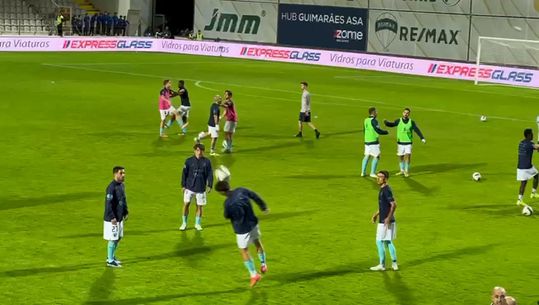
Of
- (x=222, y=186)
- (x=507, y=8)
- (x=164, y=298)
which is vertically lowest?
(x=164, y=298)

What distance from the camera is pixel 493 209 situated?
1003 inches

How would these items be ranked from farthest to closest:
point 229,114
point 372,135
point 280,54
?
point 280,54
point 229,114
point 372,135

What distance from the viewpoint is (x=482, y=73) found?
62.9 m

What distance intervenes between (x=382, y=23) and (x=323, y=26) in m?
5.79

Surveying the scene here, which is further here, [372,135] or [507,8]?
[507,8]

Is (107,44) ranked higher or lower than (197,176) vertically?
higher

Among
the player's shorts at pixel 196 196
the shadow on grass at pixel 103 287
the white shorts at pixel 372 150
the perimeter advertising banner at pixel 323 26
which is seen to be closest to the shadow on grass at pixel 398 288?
the player's shorts at pixel 196 196

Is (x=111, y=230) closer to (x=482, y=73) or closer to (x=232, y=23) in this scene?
(x=482, y=73)

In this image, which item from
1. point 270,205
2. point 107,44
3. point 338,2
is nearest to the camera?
point 270,205

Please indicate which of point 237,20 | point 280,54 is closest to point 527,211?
point 280,54

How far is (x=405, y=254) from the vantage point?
2072 centimetres

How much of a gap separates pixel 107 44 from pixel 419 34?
26.2 metres

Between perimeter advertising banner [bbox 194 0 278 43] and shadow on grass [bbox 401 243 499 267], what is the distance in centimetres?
6425

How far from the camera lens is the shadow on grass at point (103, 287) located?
56.5 ft
